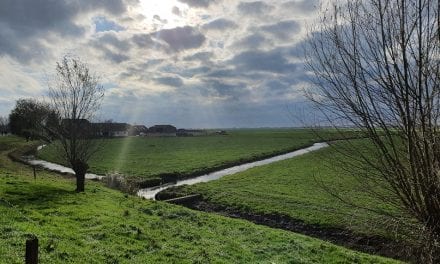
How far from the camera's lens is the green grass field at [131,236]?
11387 millimetres

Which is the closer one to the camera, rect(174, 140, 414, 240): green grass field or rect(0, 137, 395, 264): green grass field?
rect(0, 137, 395, 264): green grass field

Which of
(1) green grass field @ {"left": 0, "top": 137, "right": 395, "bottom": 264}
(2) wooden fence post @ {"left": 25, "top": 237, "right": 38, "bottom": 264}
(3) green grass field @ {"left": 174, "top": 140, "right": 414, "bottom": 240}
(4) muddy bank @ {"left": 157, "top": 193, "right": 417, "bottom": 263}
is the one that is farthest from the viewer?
(3) green grass field @ {"left": 174, "top": 140, "right": 414, "bottom": 240}

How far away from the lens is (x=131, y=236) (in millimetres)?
14008

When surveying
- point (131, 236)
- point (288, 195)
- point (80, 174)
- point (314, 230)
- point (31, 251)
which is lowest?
point (314, 230)

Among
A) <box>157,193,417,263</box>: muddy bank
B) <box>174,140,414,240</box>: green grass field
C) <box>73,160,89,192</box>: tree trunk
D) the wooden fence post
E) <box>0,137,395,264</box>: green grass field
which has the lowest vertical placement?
<box>157,193,417,263</box>: muddy bank

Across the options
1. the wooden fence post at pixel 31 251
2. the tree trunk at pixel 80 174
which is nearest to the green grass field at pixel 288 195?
the tree trunk at pixel 80 174

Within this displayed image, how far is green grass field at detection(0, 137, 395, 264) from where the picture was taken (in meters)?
11.4

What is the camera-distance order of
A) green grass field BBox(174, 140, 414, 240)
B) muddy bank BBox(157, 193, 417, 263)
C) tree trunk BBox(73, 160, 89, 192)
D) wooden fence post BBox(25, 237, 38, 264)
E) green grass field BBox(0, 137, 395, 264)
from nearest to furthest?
wooden fence post BBox(25, 237, 38, 264)
green grass field BBox(0, 137, 395, 264)
muddy bank BBox(157, 193, 417, 263)
green grass field BBox(174, 140, 414, 240)
tree trunk BBox(73, 160, 89, 192)

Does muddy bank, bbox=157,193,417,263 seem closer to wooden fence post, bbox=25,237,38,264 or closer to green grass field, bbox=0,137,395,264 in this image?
green grass field, bbox=0,137,395,264

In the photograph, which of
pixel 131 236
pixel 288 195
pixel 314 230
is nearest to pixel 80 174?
pixel 131 236

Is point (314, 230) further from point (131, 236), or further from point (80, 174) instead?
point (80, 174)

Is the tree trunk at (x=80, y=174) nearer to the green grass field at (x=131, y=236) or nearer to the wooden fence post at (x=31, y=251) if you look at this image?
the green grass field at (x=131, y=236)

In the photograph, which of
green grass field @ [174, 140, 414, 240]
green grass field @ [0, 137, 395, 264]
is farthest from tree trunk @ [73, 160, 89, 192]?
green grass field @ [174, 140, 414, 240]

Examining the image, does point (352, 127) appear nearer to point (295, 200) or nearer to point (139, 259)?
point (139, 259)
